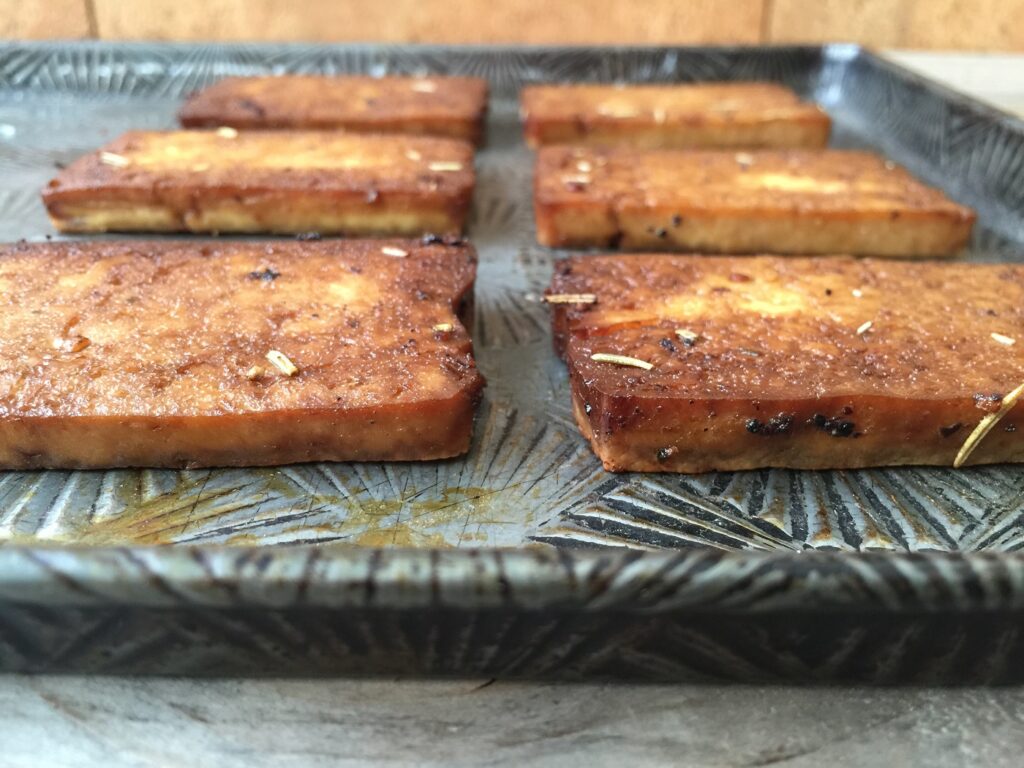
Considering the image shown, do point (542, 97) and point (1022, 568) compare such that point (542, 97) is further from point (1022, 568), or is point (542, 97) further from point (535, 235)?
point (1022, 568)

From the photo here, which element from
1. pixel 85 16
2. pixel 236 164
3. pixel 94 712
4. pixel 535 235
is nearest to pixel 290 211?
pixel 236 164

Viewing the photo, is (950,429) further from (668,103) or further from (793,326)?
(668,103)

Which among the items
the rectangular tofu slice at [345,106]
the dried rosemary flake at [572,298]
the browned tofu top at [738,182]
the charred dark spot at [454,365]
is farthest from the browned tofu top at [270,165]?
the charred dark spot at [454,365]

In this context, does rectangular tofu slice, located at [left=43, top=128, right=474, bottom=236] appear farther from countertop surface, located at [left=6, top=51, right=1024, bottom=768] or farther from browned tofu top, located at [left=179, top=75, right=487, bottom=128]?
countertop surface, located at [left=6, top=51, right=1024, bottom=768]

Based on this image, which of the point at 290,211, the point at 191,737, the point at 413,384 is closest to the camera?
the point at 191,737

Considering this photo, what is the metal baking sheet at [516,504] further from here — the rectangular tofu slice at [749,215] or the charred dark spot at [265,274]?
the charred dark spot at [265,274]

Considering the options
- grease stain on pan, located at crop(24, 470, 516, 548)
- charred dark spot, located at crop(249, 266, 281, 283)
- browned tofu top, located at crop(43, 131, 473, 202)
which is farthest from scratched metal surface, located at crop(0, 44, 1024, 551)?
charred dark spot, located at crop(249, 266, 281, 283)
